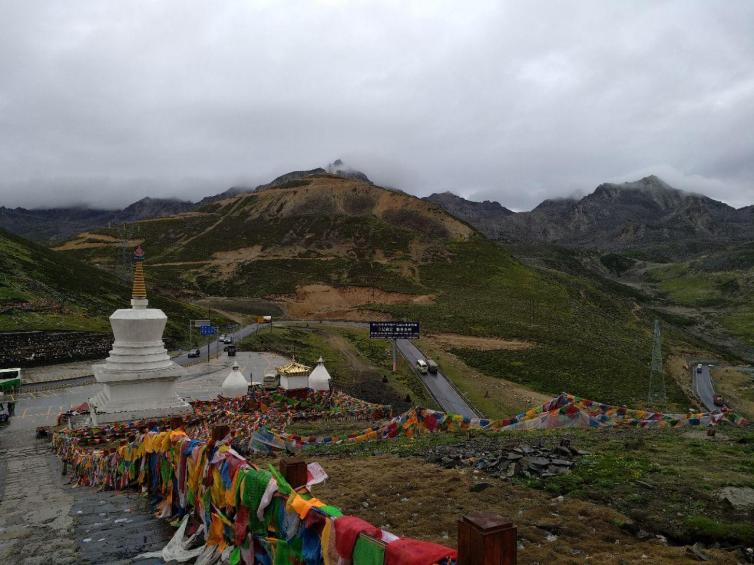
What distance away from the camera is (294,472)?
6.65 metres

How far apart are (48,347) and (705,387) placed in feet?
244

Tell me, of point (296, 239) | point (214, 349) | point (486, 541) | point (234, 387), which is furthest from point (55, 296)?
point (296, 239)

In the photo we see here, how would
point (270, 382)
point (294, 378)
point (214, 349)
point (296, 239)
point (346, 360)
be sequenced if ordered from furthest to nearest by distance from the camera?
point (296, 239) < point (214, 349) < point (346, 360) < point (270, 382) < point (294, 378)

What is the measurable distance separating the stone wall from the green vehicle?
24.6 feet

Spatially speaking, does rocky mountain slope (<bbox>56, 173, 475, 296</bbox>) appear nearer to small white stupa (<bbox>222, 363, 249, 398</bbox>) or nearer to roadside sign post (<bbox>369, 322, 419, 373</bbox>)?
roadside sign post (<bbox>369, 322, 419, 373</bbox>)

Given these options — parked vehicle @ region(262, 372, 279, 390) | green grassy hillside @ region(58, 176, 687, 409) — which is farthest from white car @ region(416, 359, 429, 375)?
parked vehicle @ region(262, 372, 279, 390)

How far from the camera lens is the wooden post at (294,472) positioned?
662 cm

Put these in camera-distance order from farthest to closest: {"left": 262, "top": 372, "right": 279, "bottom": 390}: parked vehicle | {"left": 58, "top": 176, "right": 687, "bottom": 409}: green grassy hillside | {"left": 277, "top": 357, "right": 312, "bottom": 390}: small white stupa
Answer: {"left": 58, "top": 176, "right": 687, "bottom": 409}: green grassy hillside
{"left": 262, "top": 372, "right": 279, "bottom": 390}: parked vehicle
{"left": 277, "top": 357, "right": 312, "bottom": 390}: small white stupa

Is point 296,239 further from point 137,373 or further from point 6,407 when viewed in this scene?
point 137,373

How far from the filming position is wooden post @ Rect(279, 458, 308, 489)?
21.7ft

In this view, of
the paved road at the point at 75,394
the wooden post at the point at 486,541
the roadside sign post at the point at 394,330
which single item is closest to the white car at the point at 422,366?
the roadside sign post at the point at 394,330

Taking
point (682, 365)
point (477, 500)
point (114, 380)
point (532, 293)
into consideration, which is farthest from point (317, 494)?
point (532, 293)

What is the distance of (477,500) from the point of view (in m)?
10.2

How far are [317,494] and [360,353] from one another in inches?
2022
